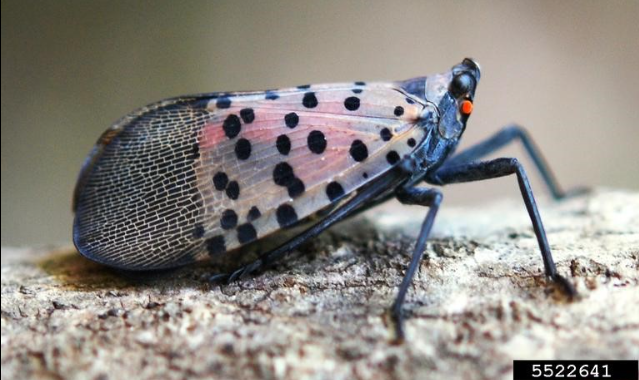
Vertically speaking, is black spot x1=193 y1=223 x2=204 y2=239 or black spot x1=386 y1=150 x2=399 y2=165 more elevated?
black spot x1=386 y1=150 x2=399 y2=165

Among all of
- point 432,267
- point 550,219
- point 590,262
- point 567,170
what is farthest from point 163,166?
point 567,170

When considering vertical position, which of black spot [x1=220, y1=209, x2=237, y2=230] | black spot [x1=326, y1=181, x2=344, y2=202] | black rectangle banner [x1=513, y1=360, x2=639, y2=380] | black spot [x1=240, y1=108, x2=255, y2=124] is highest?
black spot [x1=240, y1=108, x2=255, y2=124]

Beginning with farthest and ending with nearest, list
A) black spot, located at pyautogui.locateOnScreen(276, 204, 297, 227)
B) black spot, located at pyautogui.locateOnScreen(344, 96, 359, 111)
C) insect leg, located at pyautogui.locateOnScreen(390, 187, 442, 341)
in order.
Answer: black spot, located at pyautogui.locateOnScreen(344, 96, 359, 111) < black spot, located at pyautogui.locateOnScreen(276, 204, 297, 227) < insect leg, located at pyautogui.locateOnScreen(390, 187, 442, 341)

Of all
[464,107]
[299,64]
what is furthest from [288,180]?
[299,64]

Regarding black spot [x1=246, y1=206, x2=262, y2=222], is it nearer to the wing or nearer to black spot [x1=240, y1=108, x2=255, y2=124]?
the wing

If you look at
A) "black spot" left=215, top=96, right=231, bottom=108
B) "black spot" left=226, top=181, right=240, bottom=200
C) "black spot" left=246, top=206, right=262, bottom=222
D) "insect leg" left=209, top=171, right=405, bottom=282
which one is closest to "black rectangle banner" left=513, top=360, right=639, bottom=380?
"insect leg" left=209, top=171, right=405, bottom=282

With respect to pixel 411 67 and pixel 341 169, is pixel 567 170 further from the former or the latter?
pixel 341 169
